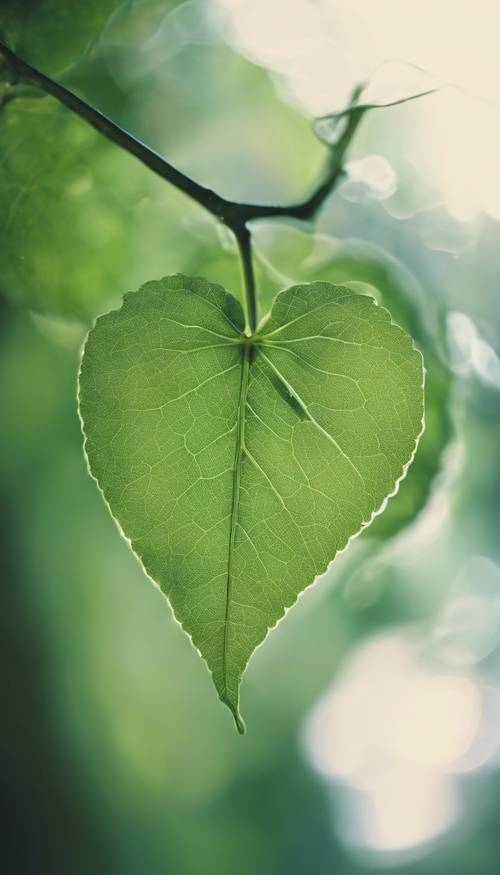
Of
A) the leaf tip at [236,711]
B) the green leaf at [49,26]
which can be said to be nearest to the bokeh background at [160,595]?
the green leaf at [49,26]

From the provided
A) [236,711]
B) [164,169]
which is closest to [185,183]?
[164,169]

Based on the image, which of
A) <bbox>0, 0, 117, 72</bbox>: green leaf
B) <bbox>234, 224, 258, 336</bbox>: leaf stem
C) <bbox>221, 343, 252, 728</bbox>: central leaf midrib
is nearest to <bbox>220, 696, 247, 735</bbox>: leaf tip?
<bbox>221, 343, 252, 728</bbox>: central leaf midrib

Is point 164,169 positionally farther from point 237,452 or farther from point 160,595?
point 160,595

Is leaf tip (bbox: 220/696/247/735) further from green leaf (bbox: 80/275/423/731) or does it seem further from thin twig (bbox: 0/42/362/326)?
thin twig (bbox: 0/42/362/326)

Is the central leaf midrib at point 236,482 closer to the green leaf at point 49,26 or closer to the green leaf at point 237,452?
the green leaf at point 237,452

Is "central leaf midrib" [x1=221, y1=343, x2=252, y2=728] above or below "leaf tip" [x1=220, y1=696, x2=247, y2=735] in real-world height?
above

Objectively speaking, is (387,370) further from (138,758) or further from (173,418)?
(138,758)
